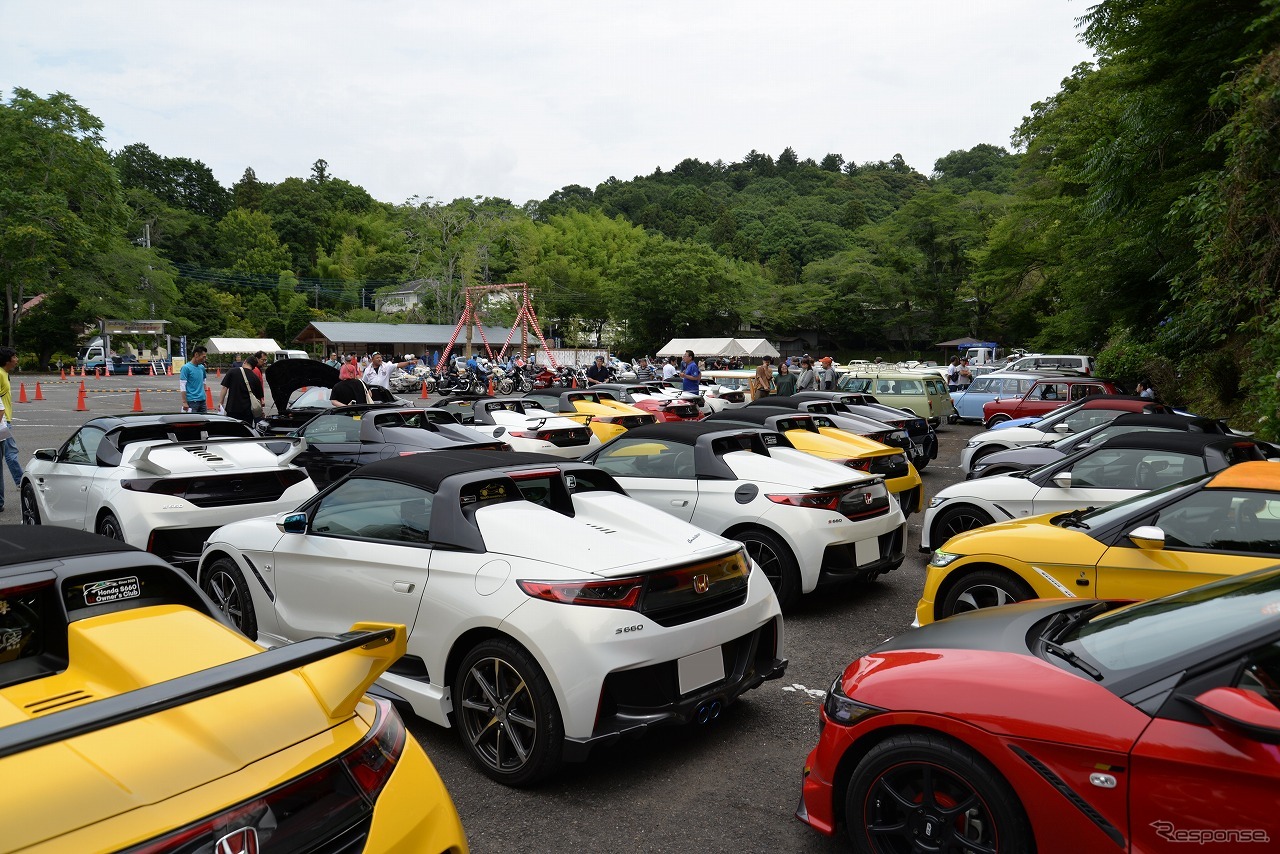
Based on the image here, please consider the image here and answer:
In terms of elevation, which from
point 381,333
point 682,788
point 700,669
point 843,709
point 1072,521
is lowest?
point 682,788

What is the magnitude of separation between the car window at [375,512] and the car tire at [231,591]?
786 millimetres

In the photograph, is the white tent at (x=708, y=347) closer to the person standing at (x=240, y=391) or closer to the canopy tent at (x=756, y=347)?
the canopy tent at (x=756, y=347)

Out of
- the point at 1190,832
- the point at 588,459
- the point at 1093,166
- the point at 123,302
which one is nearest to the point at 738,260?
the point at 123,302

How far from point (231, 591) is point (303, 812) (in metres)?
3.91

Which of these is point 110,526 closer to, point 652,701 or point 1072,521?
point 652,701

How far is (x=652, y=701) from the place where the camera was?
380cm

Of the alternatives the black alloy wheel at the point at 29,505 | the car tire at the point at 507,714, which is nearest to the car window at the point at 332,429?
the black alloy wheel at the point at 29,505

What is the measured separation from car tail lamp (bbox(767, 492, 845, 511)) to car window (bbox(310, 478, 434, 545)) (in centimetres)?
298

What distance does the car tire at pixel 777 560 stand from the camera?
6.36m

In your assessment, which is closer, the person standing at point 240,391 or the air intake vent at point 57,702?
the air intake vent at point 57,702

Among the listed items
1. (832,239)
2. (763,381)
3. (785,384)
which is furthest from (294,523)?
(832,239)

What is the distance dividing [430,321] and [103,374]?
102ft

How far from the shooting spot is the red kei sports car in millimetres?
2305

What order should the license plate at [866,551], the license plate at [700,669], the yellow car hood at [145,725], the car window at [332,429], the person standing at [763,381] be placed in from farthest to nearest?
the person standing at [763,381], the car window at [332,429], the license plate at [866,551], the license plate at [700,669], the yellow car hood at [145,725]
